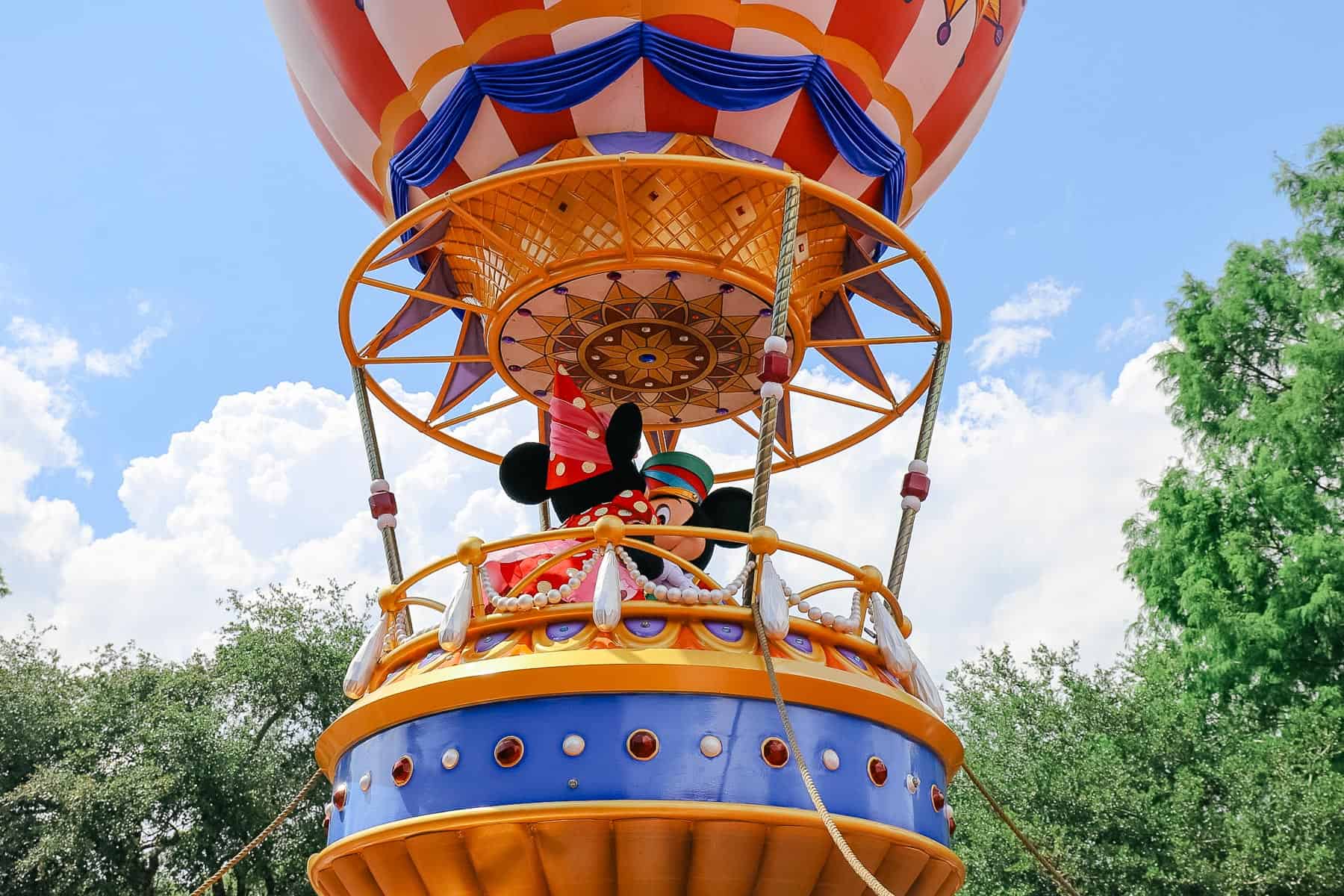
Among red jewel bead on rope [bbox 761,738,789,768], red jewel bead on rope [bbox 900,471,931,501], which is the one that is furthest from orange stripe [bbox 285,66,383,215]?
red jewel bead on rope [bbox 761,738,789,768]

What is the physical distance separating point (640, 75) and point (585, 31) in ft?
1.45

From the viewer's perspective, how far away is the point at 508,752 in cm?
597

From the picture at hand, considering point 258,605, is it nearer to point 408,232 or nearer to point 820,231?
point 408,232

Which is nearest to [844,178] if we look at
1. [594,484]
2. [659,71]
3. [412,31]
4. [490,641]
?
[659,71]

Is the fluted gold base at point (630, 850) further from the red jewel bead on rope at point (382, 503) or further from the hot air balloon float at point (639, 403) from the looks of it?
the red jewel bead on rope at point (382, 503)

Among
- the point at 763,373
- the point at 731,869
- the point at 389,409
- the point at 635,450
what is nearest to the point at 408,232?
the point at 389,409

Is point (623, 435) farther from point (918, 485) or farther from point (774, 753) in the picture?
point (774, 753)

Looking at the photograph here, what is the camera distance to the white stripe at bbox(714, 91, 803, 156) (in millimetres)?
7730

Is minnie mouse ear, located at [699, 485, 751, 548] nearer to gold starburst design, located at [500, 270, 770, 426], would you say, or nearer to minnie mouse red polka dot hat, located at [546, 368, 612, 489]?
gold starburst design, located at [500, 270, 770, 426]


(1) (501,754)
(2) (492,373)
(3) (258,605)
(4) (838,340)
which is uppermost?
(3) (258,605)

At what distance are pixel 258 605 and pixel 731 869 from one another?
2001 cm

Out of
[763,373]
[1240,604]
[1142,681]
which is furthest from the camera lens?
[1142,681]

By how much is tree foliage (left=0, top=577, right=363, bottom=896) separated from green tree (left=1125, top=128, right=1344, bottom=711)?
15.4 m

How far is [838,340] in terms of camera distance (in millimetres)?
8750
